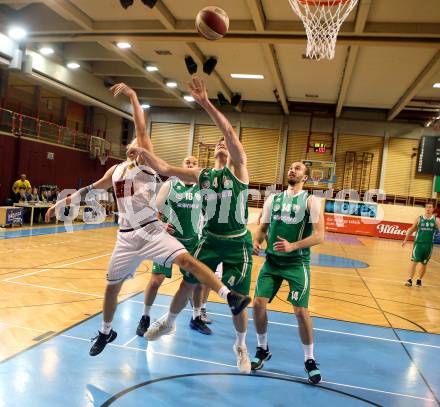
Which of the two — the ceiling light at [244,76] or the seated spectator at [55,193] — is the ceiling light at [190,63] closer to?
the ceiling light at [244,76]

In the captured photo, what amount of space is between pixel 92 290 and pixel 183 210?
8.38 feet

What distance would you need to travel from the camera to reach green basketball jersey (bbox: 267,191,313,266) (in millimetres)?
4434

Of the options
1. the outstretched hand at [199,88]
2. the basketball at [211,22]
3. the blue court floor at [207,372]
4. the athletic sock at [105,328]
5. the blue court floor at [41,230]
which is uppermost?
the basketball at [211,22]

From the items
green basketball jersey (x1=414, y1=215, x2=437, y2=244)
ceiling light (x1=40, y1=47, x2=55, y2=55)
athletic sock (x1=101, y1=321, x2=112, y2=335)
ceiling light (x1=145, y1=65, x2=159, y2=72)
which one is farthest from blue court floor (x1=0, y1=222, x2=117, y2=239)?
green basketball jersey (x1=414, y1=215, x2=437, y2=244)

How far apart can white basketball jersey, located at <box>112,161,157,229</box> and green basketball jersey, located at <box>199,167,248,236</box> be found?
525 mm

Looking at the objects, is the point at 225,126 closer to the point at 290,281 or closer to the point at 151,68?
the point at 290,281

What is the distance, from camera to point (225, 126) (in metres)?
3.72

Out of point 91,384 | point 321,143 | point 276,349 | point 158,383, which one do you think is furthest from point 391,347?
point 321,143

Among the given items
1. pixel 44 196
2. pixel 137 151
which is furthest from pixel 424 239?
pixel 44 196

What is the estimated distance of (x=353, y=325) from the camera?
6.29 meters

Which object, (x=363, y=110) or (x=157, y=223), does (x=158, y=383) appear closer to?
(x=157, y=223)

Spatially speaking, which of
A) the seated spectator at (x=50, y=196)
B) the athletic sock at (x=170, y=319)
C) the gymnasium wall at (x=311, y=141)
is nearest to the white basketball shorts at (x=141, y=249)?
the athletic sock at (x=170, y=319)

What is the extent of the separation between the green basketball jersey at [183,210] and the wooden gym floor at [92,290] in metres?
1.54

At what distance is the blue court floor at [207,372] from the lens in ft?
11.9
